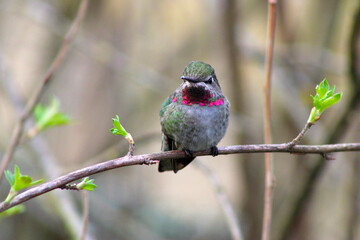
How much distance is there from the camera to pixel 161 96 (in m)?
5.56

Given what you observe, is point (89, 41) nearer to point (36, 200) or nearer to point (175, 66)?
point (175, 66)

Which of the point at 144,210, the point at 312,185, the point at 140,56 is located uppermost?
the point at 140,56

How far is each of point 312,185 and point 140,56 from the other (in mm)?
3502

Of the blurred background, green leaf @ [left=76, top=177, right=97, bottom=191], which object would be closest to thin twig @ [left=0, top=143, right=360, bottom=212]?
green leaf @ [left=76, top=177, right=97, bottom=191]

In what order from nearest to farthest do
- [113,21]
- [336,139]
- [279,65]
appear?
[336,139] < [279,65] < [113,21]

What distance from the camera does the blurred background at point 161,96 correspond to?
14.2 ft

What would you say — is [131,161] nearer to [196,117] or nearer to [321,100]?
[321,100]

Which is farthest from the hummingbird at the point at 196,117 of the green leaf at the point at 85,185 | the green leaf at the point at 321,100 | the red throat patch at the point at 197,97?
the green leaf at the point at 85,185

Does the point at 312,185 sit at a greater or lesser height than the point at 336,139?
lesser

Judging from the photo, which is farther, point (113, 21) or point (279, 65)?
point (113, 21)

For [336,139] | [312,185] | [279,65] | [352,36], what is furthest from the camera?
[279,65]

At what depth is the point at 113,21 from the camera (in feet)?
18.5

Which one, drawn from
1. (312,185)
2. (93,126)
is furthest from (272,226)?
(93,126)

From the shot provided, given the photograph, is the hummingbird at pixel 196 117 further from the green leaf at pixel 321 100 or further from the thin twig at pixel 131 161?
the green leaf at pixel 321 100
